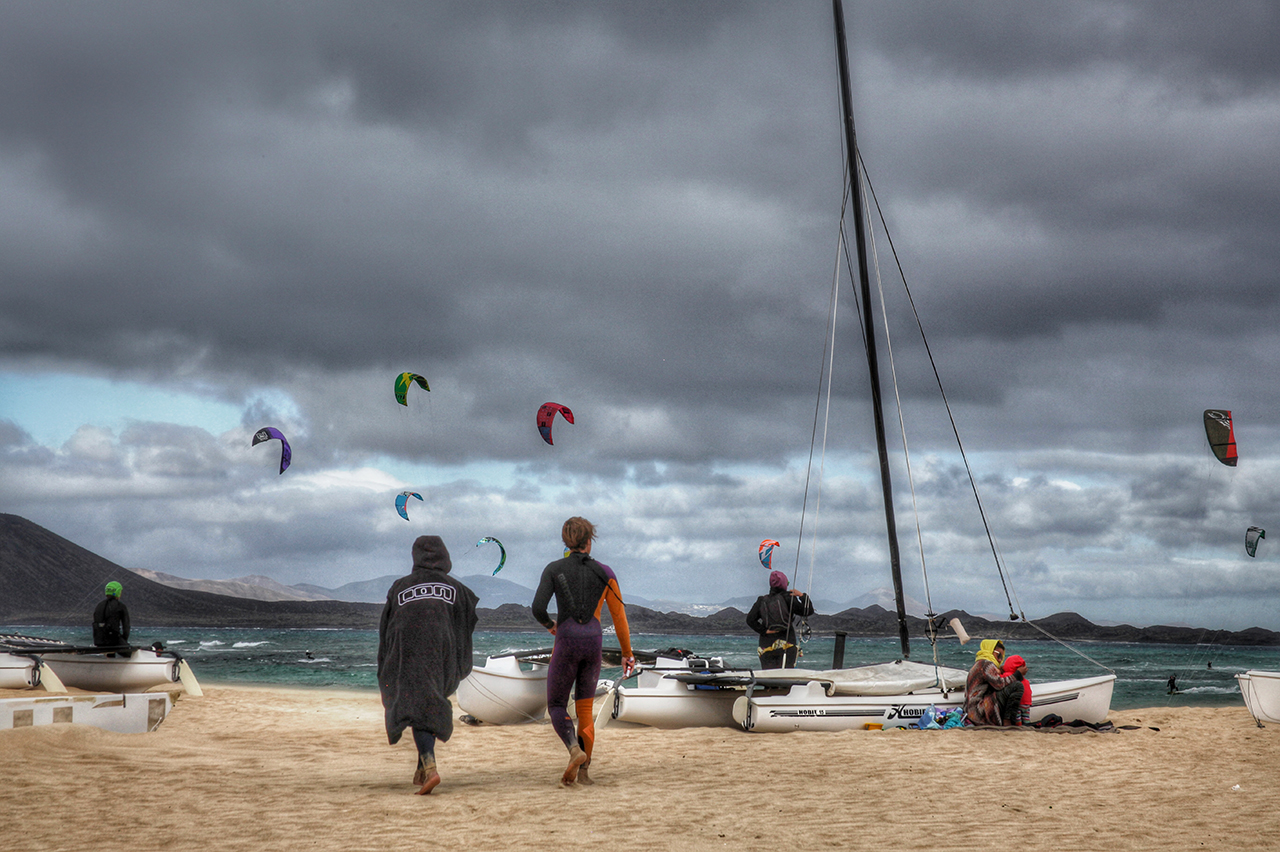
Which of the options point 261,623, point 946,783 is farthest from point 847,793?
point 261,623

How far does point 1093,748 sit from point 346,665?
1116 inches

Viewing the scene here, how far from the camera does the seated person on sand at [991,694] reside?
31.1 feet

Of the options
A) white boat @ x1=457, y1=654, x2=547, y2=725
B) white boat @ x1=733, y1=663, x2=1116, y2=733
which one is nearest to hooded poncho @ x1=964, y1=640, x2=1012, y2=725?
white boat @ x1=733, y1=663, x2=1116, y2=733

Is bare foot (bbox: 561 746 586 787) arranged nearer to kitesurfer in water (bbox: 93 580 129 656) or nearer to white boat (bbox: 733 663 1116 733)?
white boat (bbox: 733 663 1116 733)

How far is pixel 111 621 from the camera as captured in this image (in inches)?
517

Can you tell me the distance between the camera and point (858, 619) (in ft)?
335

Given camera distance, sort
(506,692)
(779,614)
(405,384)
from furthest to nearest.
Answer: (405,384) < (779,614) < (506,692)

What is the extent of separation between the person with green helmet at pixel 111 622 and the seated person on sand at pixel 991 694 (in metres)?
10.9

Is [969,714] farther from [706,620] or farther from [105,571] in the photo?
[105,571]

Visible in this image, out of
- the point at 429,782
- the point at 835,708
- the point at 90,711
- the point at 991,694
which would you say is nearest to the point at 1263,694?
the point at 991,694

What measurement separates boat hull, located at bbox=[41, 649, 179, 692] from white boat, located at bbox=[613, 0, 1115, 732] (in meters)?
6.99

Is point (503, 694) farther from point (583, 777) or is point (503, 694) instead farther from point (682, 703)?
point (583, 777)

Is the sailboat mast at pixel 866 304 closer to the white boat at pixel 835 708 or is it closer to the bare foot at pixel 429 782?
the white boat at pixel 835 708

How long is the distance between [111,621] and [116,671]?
713mm
